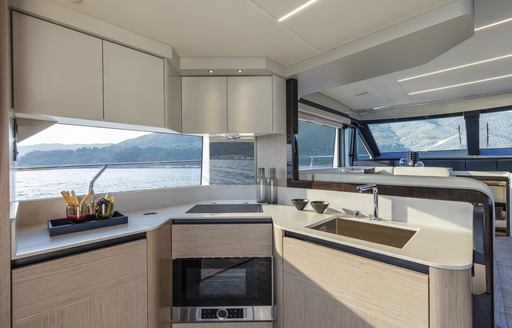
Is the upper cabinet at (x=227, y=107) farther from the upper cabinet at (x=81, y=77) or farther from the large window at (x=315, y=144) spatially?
the large window at (x=315, y=144)

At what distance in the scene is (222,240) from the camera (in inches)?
63.7

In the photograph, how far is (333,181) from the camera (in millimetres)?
1937

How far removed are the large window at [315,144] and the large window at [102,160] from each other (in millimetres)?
1329

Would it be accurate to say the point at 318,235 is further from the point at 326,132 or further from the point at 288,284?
the point at 326,132

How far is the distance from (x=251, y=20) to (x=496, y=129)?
180 inches

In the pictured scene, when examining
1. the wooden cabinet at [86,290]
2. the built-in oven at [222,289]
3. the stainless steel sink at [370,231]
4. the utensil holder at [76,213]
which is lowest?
the built-in oven at [222,289]

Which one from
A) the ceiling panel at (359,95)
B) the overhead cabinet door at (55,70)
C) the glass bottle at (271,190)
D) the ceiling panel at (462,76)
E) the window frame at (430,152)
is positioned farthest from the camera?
the window frame at (430,152)

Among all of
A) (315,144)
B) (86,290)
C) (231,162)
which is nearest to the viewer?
(86,290)

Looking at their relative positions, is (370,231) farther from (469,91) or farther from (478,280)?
(469,91)

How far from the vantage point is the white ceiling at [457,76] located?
1.64 m

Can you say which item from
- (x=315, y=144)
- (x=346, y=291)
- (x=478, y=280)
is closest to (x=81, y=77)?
(x=346, y=291)

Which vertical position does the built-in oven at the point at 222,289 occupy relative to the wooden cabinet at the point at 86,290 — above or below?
below

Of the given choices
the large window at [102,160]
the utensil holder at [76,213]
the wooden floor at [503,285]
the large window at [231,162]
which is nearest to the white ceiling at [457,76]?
the large window at [231,162]

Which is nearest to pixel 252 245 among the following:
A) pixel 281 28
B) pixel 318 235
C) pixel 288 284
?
pixel 288 284
